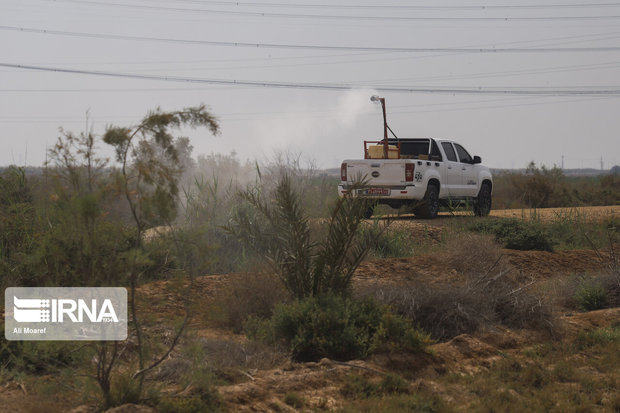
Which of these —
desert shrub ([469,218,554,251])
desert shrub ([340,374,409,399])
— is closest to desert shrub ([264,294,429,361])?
desert shrub ([340,374,409,399])

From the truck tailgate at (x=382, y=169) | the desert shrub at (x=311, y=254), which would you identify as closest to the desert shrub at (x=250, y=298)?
the desert shrub at (x=311, y=254)

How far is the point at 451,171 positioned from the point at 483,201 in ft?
9.54

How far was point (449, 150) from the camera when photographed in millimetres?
19984

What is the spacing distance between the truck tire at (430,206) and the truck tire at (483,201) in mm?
2820

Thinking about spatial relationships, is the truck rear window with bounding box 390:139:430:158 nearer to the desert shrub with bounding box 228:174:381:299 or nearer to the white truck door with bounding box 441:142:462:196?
the white truck door with bounding box 441:142:462:196

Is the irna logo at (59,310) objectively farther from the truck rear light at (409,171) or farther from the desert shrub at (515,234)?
the truck rear light at (409,171)

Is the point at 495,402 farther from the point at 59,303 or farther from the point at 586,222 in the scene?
the point at 586,222

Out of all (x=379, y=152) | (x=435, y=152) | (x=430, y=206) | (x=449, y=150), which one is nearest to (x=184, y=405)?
(x=430, y=206)

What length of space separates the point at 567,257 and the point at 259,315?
26.1 feet

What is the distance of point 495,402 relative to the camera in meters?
5.99

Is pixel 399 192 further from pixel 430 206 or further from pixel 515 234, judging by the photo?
pixel 515 234

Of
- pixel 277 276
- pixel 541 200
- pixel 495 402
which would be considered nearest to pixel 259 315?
pixel 277 276

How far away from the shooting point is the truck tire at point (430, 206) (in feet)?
60.7

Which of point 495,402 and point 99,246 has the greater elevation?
point 99,246
